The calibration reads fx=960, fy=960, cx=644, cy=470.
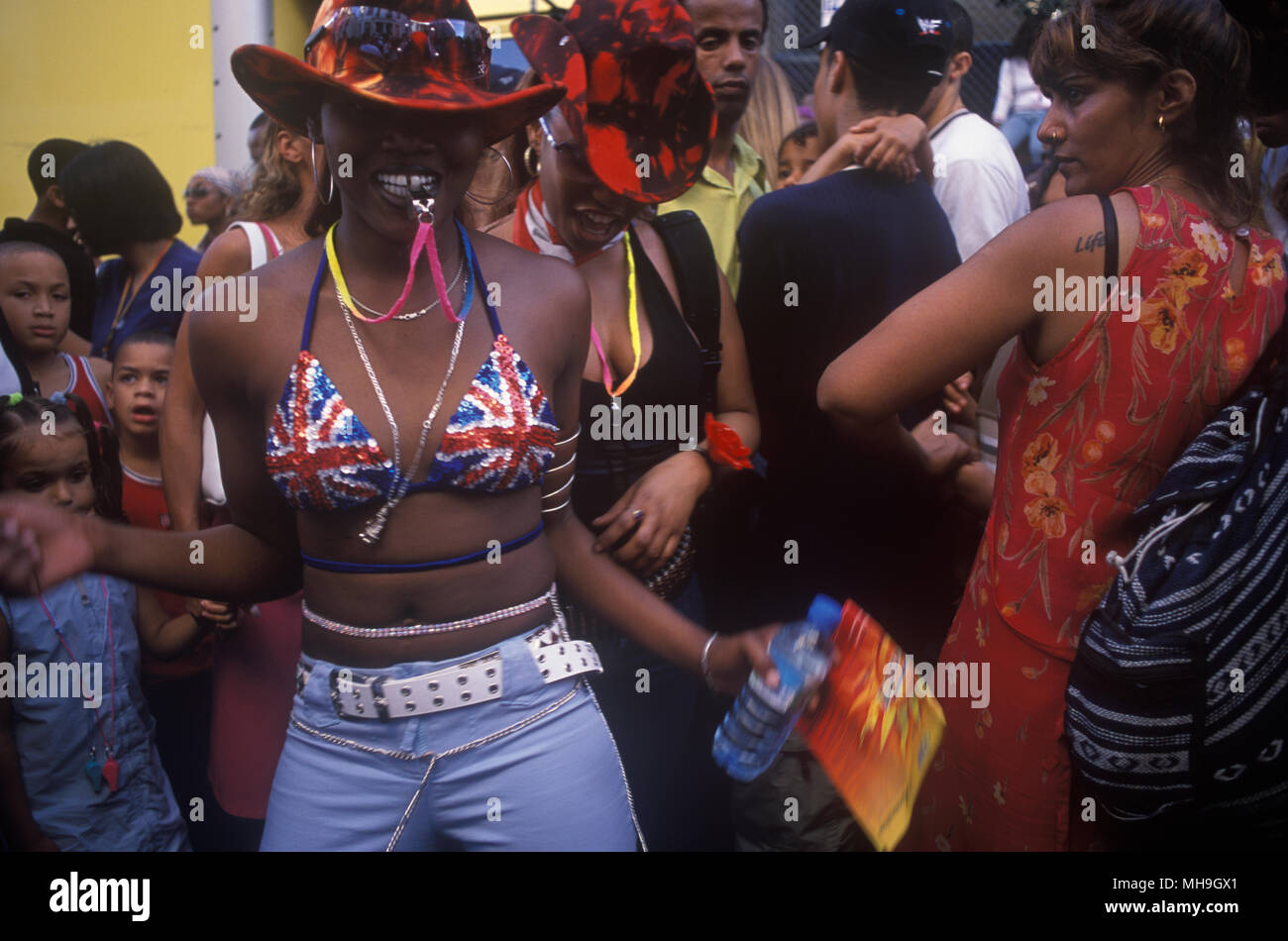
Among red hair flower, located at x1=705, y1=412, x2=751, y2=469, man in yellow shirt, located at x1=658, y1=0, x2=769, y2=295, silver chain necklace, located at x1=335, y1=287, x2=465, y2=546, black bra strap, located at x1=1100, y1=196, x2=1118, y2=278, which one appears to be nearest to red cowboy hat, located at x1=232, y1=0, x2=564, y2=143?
silver chain necklace, located at x1=335, y1=287, x2=465, y2=546

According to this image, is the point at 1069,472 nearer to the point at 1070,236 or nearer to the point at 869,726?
the point at 1070,236

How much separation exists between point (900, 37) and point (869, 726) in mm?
1709

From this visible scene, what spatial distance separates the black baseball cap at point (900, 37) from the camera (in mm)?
2367

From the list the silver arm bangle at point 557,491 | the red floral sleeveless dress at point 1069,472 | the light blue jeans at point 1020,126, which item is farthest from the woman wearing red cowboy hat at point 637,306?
the light blue jeans at point 1020,126

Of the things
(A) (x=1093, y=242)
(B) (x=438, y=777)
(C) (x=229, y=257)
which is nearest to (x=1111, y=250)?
(A) (x=1093, y=242)

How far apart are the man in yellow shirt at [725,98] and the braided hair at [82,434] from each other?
1.62 m

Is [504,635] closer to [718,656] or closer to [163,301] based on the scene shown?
[718,656]

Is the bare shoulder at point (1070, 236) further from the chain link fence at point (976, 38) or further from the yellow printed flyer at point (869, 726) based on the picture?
the chain link fence at point (976, 38)

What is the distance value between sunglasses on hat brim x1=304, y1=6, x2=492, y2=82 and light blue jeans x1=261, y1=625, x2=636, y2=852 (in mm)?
929

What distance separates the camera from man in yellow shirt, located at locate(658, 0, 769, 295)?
107 inches

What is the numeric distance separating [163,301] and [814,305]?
193 centimetres

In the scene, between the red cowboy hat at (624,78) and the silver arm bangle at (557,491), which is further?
the red cowboy hat at (624,78)

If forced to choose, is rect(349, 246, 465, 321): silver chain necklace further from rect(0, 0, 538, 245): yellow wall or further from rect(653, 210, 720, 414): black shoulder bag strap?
rect(0, 0, 538, 245): yellow wall
